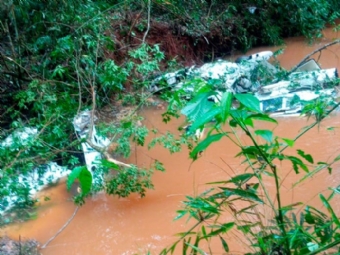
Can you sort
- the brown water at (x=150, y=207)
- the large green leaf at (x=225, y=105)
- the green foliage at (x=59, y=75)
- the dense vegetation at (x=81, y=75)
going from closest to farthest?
the large green leaf at (x=225, y=105) < the brown water at (x=150, y=207) < the dense vegetation at (x=81, y=75) < the green foliage at (x=59, y=75)

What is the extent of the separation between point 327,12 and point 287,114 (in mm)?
2975

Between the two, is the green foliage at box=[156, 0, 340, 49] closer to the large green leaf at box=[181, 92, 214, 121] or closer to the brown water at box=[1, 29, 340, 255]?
the brown water at box=[1, 29, 340, 255]

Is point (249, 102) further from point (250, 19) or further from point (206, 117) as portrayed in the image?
point (250, 19)

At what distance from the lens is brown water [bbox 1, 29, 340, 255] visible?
236cm

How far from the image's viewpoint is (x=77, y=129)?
116 inches

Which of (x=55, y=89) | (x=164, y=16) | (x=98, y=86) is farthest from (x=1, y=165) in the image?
(x=164, y=16)

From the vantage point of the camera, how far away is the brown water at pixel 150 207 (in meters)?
2.36

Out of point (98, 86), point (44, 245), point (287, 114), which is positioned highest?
point (98, 86)

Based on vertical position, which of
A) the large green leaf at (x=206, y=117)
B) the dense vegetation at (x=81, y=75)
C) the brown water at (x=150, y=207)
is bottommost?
the brown water at (x=150, y=207)

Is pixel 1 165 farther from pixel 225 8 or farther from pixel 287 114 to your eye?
pixel 225 8

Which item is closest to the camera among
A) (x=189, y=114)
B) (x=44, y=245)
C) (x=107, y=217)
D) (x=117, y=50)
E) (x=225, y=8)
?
(x=189, y=114)

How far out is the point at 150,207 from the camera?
2.60 metres

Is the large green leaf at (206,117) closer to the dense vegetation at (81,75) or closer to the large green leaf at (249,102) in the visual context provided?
the large green leaf at (249,102)

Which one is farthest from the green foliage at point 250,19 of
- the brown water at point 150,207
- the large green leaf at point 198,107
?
the large green leaf at point 198,107
